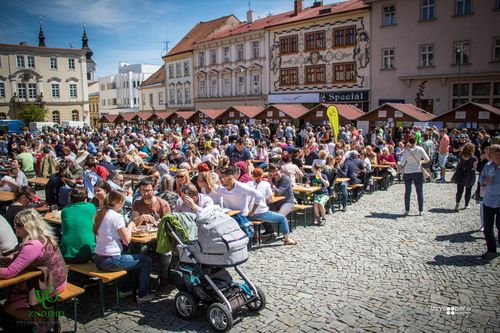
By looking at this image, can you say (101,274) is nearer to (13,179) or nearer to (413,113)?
(13,179)

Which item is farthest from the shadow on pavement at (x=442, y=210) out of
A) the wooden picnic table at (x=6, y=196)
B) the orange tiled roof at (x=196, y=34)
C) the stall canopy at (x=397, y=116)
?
the orange tiled roof at (x=196, y=34)

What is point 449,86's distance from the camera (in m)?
27.0

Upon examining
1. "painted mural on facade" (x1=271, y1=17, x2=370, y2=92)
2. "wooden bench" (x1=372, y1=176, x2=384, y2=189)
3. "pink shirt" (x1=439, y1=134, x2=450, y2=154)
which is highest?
"painted mural on facade" (x1=271, y1=17, x2=370, y2=92)

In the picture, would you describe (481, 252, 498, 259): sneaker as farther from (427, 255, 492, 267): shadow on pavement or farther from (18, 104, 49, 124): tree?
(18, 104, 49, 124): tree

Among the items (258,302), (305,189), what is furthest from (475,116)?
(258,302)

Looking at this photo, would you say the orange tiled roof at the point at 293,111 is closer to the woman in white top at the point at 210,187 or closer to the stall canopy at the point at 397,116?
the stall canopy at the point at 397,116

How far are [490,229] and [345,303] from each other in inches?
132

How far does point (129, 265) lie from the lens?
5.41 metres

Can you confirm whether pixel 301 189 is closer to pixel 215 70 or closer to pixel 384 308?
pixel 384 308

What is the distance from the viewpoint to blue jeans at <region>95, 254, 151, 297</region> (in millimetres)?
5302

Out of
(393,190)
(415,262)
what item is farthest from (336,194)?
(415,262)

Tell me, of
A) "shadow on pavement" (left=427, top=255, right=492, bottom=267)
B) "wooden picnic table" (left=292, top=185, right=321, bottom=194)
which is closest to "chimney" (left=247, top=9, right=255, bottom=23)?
"wooden picnic table" (left=292, top=185, right=321, bottom=194)

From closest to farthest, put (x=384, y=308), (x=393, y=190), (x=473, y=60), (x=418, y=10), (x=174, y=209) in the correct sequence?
(x=384, y=308) → (x=174, y=209) → (x=393, y=190) → (x=473, y=60) → (x=418, y=10)

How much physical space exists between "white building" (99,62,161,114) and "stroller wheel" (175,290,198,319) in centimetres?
8106
